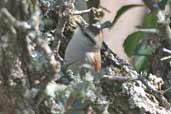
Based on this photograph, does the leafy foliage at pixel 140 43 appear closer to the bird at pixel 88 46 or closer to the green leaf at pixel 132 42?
the green leaf at pixel 132 42

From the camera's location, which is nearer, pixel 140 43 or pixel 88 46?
pixel 88 46

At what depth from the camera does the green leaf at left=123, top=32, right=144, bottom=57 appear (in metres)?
1.12

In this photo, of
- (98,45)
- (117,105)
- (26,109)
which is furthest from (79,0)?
(26,109)

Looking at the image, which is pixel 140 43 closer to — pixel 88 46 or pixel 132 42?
pixel 132 42

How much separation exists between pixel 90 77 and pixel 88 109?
0.13 m

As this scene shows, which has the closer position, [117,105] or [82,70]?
[82,70]

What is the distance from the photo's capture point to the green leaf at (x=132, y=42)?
1122 mm

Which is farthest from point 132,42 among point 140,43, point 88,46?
point 88,46

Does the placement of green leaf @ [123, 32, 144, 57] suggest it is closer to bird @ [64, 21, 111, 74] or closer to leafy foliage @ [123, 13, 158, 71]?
leafy foliage @ [123, 13, 158, 71]

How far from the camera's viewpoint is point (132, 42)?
3.77 feet

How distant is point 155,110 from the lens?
131 centimetres

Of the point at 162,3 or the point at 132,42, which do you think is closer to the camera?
the point at 162,3

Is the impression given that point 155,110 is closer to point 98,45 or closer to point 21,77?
point 98,45

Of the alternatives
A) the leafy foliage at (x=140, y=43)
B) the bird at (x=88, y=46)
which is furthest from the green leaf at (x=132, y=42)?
the bird at (x=88, y=46)
